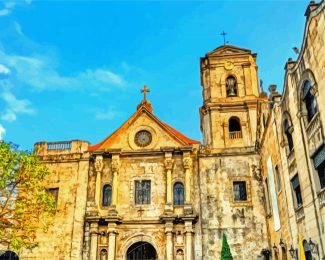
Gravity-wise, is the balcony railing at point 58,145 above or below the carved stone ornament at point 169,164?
above

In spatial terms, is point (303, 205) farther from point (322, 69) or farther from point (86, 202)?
point (86, 202)

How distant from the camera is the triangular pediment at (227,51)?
27.5 m

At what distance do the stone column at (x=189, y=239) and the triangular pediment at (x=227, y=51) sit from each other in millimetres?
13009

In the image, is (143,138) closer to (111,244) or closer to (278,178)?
(111,244)

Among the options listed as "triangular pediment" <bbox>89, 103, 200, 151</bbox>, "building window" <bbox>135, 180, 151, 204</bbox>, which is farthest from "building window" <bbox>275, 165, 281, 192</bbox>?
"building window" <bbox>135, 180, 151, 204</bbox>

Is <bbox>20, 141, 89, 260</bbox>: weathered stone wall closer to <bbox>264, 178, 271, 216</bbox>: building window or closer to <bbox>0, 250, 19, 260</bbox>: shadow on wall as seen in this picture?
<bbox>0, 250, 19, 260</bbox>: shadow on wall

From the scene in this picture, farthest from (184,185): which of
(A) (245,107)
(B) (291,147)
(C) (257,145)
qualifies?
(B) (291,147)

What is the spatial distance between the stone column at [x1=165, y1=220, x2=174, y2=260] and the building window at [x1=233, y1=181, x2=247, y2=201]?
4463mm

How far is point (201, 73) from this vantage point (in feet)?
96.7

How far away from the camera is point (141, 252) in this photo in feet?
75.9

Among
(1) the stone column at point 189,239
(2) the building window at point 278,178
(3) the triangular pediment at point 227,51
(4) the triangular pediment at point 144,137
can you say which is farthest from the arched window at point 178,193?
(3) the triangular pediment at point 227,51

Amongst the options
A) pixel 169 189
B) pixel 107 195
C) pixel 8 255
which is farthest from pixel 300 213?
pixel 8 255

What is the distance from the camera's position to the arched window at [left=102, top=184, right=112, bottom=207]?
75.6 feet

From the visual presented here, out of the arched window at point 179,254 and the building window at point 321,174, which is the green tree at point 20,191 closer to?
the arched window at point 179,254
